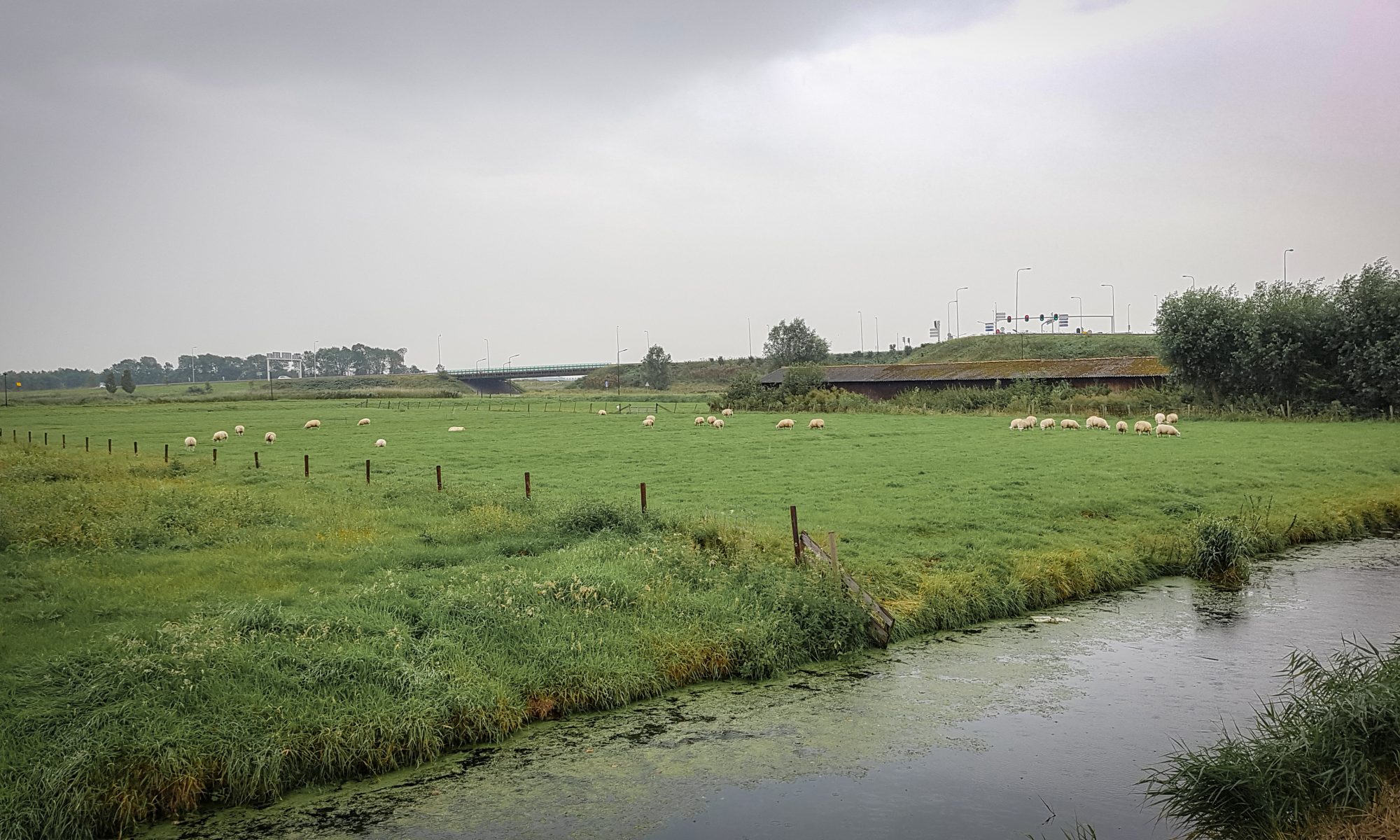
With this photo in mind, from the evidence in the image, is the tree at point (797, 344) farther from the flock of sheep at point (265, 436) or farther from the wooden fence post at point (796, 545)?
the wooden fence post at point (796, 545)

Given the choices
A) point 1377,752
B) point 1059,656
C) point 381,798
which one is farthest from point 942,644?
point 381,798

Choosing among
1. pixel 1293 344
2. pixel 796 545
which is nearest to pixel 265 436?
pixel 796 545

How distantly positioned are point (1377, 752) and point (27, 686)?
15.1 m

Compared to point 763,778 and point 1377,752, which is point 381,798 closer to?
point 763,778

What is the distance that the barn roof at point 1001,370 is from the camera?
231 feet

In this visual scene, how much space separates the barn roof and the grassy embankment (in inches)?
1331

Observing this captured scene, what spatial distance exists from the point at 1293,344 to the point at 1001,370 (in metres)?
22.9

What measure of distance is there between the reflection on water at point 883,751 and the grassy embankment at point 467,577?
0.69m

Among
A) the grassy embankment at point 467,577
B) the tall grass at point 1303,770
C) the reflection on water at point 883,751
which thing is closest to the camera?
the tall grass at point 1303,770

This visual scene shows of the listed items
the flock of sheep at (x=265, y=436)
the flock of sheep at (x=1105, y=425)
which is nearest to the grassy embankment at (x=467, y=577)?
the flock of sheep at (x=1105, y=425)

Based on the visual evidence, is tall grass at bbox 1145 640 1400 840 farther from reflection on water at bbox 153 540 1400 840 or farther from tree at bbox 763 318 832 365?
tree at bbox 763 318 832 365

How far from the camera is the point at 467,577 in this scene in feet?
54.5

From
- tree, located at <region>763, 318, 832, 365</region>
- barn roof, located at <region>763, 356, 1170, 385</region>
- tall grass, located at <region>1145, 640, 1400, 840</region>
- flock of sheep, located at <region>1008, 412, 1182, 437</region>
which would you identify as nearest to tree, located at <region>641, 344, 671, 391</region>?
tree, located at <region>763, 318, 832, 365</region>

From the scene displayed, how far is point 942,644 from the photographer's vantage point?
16.3m
